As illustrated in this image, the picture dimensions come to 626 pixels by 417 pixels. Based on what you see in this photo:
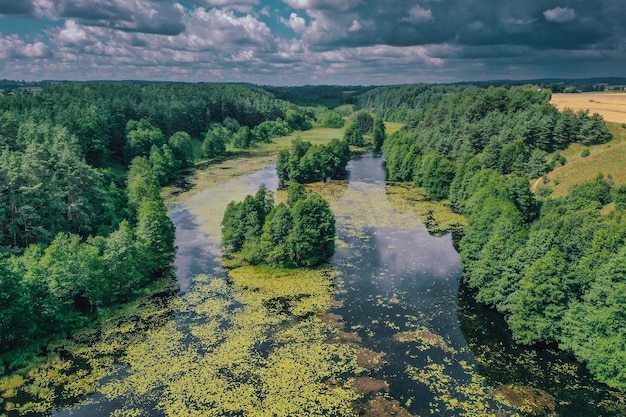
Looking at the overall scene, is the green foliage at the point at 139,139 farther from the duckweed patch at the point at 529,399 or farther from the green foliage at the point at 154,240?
the duckweed patch at the point at 529,399

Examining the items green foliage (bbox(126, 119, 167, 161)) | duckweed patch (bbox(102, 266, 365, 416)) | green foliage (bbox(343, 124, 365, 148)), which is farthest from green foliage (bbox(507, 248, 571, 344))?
green foliage (bbox(343, 124, 365, 148))

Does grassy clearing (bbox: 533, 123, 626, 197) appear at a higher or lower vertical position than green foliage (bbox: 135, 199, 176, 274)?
higher

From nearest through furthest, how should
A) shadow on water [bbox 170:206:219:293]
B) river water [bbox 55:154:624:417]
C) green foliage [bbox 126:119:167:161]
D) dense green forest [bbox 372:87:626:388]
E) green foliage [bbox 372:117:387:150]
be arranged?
river water [bbox 55:154:624:417] < dense green forest [bbox 372:87:626:388] < shadow on water [bbox 170:206:219:293] < green foliage [bbox 126:119:167:161] < green foliage [bbox 372:117:387:150]

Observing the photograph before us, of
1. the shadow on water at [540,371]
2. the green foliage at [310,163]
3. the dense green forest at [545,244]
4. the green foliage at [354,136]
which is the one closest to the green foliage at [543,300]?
the dense green forest at [545,244]

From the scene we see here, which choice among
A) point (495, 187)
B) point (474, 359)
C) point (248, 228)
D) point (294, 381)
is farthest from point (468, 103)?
point (294, 381)

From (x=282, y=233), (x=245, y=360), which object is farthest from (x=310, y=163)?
(x=245, y=360)

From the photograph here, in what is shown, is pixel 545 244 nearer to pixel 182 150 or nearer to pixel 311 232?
pixel 311 232

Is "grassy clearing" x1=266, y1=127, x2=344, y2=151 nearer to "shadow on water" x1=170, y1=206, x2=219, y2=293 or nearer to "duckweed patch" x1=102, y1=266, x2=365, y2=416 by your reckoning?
"shadow on water" x1=170, y1=206, x2=219, y2=293
